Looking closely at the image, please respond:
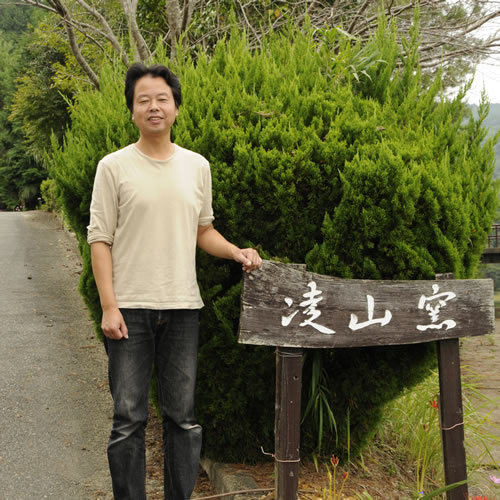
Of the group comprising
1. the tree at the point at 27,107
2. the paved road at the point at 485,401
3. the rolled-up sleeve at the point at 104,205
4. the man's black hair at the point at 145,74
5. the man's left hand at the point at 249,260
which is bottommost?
the paved road at the point at 485,401

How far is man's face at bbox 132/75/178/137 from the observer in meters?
2.55

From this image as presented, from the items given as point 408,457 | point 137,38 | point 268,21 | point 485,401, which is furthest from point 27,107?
point 408,457

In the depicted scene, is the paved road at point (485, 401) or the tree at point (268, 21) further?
the tree at point (268, 21)

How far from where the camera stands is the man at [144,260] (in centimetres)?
252

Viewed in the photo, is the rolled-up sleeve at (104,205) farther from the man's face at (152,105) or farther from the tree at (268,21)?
the tree at (268,21)

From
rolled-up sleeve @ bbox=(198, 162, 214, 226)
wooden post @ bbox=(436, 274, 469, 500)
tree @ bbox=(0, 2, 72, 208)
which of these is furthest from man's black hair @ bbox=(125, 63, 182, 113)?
wooden post @ bbox=(436, 274, 469, 500)

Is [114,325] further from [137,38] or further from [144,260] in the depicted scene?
[137,38]

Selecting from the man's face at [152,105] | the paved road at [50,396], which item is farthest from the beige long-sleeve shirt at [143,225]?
the paved road at [50,396]

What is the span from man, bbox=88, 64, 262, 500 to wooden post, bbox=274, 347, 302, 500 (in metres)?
0.42

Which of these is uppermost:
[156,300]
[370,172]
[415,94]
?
[415,94]

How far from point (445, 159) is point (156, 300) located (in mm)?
1555

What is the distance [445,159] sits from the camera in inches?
116

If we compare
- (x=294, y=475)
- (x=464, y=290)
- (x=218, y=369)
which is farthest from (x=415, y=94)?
(x=294, y=475)

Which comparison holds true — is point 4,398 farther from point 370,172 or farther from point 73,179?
point 370,172
